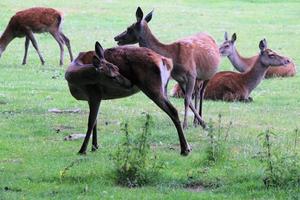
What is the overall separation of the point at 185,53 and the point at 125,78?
8.06 feet

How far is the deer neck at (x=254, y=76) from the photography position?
1409cm

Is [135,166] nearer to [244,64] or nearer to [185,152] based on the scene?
[185,152]

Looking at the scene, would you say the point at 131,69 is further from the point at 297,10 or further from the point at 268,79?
the point at 297,10

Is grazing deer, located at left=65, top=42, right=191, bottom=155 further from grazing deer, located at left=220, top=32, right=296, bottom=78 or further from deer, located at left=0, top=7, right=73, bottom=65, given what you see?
deer, located at left=0, top=7, right=73, bottom=65

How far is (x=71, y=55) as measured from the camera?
18.5 metres

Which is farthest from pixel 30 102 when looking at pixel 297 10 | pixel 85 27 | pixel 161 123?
pixel 297 10

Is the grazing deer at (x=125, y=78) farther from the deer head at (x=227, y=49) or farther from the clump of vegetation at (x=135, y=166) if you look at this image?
the deer head at (x=227, y=49)

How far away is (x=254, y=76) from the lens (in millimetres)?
14234

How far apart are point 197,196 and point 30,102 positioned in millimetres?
6516

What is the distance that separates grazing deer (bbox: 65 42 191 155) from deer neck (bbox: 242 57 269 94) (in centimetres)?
577

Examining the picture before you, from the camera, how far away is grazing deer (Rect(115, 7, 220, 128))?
10.3 metres

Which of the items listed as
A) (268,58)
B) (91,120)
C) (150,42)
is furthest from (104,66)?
(268,58)

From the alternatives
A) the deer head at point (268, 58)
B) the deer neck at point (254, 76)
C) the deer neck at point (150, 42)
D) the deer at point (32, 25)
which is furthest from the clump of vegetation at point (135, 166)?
the deer at point (32, 25)

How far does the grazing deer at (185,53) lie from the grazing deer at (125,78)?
5.93 feet
